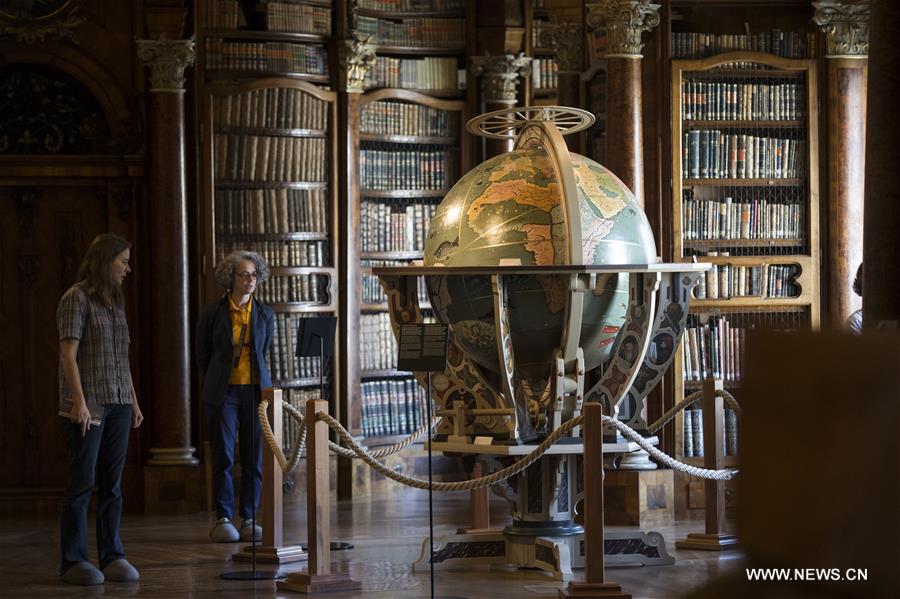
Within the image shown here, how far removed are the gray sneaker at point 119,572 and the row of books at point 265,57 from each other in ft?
14.1

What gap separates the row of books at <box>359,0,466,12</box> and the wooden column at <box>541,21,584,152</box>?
1551 millimetres

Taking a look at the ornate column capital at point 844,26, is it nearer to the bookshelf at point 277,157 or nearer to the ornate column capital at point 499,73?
the ornate column capital at point 499,73

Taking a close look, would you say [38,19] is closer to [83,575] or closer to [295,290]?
[295,290]

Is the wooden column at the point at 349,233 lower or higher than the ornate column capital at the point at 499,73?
lower

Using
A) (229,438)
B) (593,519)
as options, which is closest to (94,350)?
(229,438)

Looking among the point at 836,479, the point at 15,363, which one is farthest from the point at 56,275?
the point at 836,479

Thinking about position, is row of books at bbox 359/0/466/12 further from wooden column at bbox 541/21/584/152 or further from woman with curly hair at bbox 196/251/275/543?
woman with curly hair at bbox 196/251/275/543

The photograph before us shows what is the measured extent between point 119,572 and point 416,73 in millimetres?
5232

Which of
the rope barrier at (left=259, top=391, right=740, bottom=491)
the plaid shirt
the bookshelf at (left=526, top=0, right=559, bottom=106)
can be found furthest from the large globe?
the bookshelf at (left=526, top=0, right=559, bottom=106)

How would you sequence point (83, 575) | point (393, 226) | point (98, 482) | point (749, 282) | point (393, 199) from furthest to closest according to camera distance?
point (393, 199)
point (393, 226)
point (749, 282)
point (83, 575)
point (98, 482)

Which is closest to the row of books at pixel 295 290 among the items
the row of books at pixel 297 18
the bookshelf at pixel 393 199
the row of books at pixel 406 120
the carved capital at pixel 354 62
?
the bookshelf at pixel 393 199

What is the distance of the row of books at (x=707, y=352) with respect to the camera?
9.13 metres

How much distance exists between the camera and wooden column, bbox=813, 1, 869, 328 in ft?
29.9

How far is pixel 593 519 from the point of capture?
6.37m
